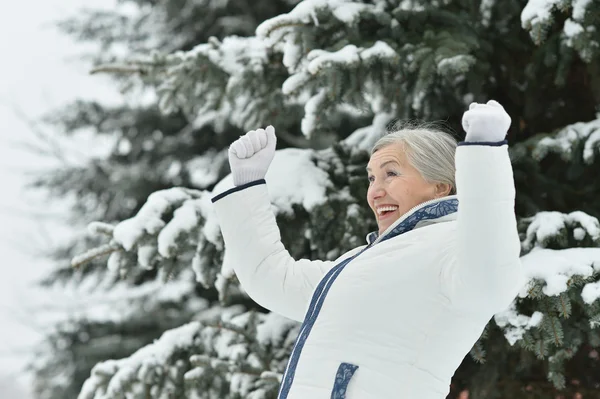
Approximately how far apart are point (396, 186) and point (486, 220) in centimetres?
41

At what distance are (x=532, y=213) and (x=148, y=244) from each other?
1.45 meters

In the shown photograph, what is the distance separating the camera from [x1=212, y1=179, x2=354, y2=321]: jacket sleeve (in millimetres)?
2158

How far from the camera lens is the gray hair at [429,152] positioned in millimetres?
1999

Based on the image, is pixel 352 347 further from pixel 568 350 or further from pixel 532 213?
pixel 532 213

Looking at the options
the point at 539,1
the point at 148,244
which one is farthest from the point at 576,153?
the point at 148,244

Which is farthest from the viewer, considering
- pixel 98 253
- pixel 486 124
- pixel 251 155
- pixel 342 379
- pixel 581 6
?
pixel 98 253

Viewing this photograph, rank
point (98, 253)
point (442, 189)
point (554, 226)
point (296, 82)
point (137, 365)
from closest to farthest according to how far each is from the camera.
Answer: point (442, 189), point (554, 226), point (296, 82), point (98, 253), point (137, 365)

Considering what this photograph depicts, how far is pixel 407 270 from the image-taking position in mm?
1824

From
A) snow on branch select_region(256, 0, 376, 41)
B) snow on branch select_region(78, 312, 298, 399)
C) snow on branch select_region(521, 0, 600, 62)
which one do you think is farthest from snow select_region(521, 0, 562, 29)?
snow on branch select_region(78, 312, 298, 399)

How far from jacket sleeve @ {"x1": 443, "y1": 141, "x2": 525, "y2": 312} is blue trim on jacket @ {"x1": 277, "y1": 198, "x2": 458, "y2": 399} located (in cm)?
25

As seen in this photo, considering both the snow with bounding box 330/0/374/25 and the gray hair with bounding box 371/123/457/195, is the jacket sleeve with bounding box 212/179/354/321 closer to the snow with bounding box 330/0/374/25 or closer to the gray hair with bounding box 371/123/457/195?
the gray hair with bounding box 371/123/457/195

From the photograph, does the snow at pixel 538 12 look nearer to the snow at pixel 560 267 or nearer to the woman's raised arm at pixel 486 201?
the snow at pixel 560 267

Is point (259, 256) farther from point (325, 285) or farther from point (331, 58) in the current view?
point (331, 58)

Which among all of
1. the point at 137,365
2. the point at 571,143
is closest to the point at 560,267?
the point at 571,143
